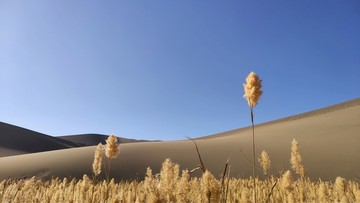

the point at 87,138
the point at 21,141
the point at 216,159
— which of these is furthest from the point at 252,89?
the point at 87,138

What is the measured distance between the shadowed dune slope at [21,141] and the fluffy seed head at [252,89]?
287 feet

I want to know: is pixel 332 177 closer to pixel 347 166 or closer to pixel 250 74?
pixel 347 166

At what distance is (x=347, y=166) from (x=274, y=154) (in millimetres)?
8184

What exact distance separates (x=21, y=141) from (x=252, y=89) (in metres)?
101

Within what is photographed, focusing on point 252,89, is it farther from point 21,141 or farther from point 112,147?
point 21,141

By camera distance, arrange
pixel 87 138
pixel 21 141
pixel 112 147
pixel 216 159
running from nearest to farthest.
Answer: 1. pixel 112 147
2. pixel 216 159
3. pixel 21 141
4. pixel 87 138

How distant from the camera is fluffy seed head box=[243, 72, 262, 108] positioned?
10.8 feet

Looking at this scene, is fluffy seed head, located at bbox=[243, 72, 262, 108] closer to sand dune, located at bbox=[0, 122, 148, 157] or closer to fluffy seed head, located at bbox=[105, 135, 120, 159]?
fluffy seed head, located at bbox=[105, 135, 120, 159]

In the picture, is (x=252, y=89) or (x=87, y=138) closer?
(x=252, y=89)

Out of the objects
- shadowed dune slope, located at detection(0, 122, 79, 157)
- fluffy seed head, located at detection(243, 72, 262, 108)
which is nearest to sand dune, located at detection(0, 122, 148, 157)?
shadowed dune slope, located at detection(0, 122, 79, 157)

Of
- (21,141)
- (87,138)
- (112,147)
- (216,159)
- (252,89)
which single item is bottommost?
(112,147)

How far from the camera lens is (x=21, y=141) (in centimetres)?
9244

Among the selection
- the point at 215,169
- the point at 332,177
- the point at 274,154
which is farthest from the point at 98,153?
the point at 274,154

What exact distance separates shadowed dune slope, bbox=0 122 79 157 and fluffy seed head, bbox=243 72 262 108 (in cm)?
8743
